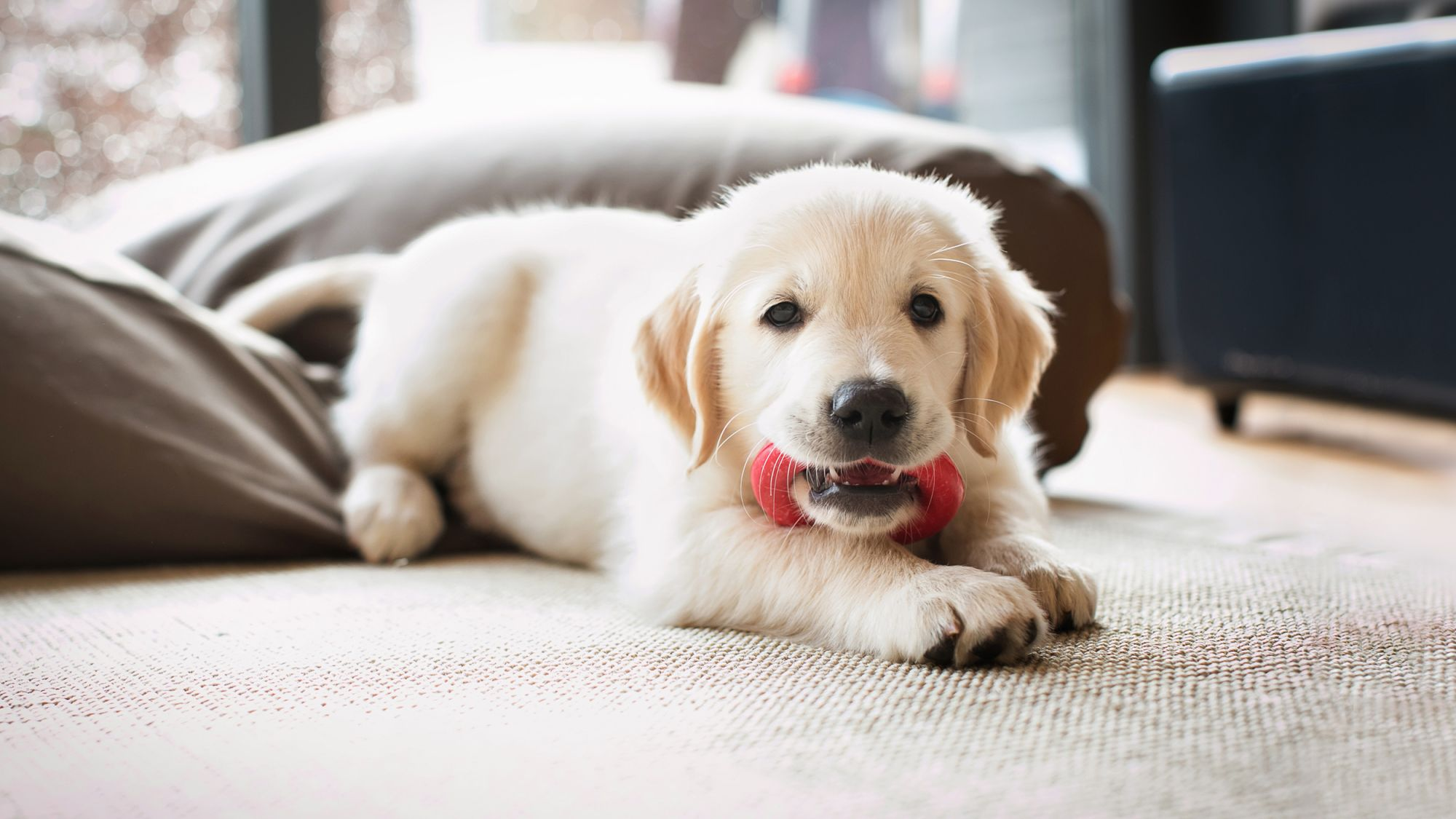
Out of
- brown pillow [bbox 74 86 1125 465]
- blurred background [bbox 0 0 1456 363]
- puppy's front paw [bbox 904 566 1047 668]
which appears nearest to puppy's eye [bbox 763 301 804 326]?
puppy's front paw [bbox 904 566 1047 668]

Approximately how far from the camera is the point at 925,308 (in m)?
1.73

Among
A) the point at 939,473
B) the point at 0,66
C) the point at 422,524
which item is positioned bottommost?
the point at 422,524

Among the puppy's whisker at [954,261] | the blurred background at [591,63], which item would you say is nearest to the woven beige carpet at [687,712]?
the puppy's whisker at [954,261]

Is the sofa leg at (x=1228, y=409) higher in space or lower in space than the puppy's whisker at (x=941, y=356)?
lower

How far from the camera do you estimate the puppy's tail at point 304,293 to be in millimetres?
2811

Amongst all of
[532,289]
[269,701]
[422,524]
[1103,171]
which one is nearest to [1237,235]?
[1103,171]

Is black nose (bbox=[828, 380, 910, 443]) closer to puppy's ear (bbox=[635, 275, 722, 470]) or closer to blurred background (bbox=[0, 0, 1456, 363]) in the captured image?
puppy's ear (bbox=[635, 275, 722, 470])

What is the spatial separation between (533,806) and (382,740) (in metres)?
0.26

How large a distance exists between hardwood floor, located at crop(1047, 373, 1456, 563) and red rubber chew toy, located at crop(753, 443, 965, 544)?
111 cm

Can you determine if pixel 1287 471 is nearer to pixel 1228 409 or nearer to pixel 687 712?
pixel 1228 409

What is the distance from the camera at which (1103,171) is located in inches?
281

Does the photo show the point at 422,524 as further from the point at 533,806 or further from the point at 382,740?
the point at 533,806

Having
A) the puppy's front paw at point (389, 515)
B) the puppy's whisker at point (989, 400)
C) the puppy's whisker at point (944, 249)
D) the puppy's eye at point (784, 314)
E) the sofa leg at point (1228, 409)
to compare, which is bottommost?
the sofa leg at point (1228, 409)

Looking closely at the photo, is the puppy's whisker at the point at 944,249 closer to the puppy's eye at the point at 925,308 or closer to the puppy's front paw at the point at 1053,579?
the puppy's eye at the point at 925,308
